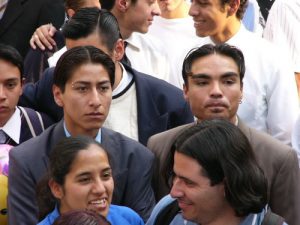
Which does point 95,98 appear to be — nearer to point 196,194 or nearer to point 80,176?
point 80,176

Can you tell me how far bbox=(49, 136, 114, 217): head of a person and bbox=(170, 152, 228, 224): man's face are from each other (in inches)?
20.0

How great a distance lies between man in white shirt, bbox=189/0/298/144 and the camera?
5.96 meters

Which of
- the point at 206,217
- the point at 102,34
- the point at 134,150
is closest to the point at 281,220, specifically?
the point at 206,217

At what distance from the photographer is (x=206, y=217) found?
4148 millimetres

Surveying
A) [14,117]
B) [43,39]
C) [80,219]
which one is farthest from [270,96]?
[80,219]

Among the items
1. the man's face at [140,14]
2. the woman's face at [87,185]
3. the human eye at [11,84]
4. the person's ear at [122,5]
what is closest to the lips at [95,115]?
the woman's face at [87,185]

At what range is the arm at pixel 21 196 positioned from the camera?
499 cm

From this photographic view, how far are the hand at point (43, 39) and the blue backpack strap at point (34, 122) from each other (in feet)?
3.07

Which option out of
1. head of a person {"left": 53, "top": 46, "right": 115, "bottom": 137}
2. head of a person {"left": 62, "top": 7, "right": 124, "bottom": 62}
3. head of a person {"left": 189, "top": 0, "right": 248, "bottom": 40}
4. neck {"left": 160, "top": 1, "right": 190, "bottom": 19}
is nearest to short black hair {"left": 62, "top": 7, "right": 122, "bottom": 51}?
head of a person {"left": 62, "top": 7, "right": 124, "bottom": 62}

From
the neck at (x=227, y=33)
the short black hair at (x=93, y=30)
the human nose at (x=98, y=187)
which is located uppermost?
the short black hair at (x=93, y=30)

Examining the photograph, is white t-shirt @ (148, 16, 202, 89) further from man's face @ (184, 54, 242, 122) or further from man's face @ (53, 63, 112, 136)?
man's face @ (53, 63, 112, 136)

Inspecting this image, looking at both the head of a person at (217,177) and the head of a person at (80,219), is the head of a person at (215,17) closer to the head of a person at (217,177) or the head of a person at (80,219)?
the head of a person at (217,177)

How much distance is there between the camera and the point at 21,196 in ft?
16.4

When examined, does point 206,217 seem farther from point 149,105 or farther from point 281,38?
point 281,38
